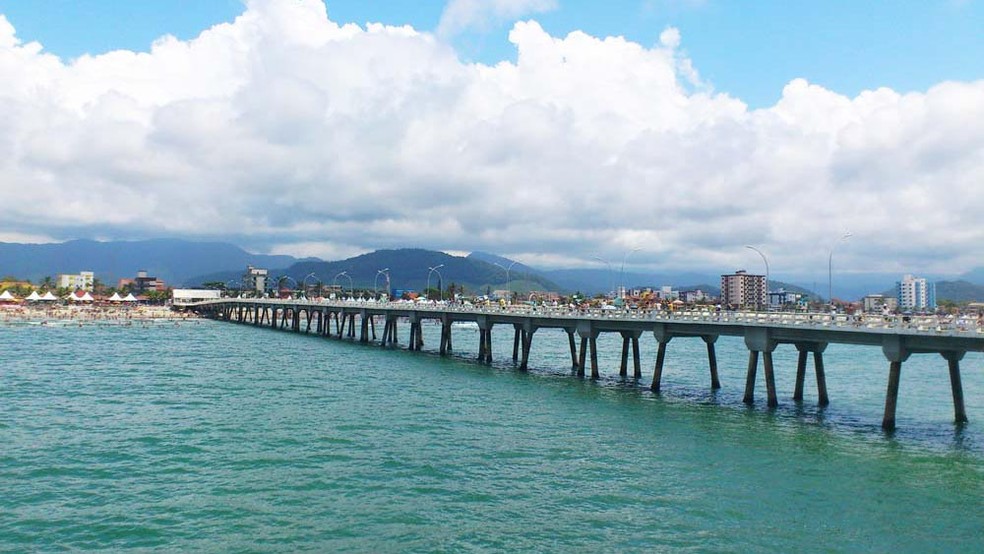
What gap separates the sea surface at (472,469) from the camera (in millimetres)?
21328

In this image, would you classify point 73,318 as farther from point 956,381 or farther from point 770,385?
point 956,381

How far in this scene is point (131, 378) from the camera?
57844mm

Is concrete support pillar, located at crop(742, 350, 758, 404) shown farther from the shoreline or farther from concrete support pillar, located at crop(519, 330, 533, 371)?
the shoreline

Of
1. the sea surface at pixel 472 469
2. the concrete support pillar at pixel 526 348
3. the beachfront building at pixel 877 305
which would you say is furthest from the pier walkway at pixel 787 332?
the beachfront building at pixel 877 305

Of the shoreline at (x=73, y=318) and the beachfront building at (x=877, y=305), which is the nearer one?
the beachfront building at (x=877, y=305)

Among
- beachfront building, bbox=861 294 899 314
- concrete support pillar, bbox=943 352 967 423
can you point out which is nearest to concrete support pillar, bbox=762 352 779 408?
concrete support pillar, bbox=943 352 967 423

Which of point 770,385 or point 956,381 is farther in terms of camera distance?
point 770,385

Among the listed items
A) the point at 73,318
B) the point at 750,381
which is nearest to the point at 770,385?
the point at 750,381

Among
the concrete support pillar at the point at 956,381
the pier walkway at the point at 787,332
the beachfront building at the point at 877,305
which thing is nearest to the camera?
the concrete support pillar at the point at 956,381

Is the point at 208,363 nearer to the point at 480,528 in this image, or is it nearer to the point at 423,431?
the point at 423,431

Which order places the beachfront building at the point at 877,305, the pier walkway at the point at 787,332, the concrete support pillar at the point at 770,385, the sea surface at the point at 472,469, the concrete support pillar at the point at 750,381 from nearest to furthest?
the sea surface at the point at 472,469, the pier walkway at the point at 787,332, the concrete support pillar at the point at 770,385, the concrete support pillar at the point at 750,381, the beachfront building at the point at 877,305

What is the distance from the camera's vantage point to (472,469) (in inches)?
1128

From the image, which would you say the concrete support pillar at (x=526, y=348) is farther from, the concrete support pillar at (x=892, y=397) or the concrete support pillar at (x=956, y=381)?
the concrete support pillar at (x=956, y=381)

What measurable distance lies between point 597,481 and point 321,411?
68.7ft
